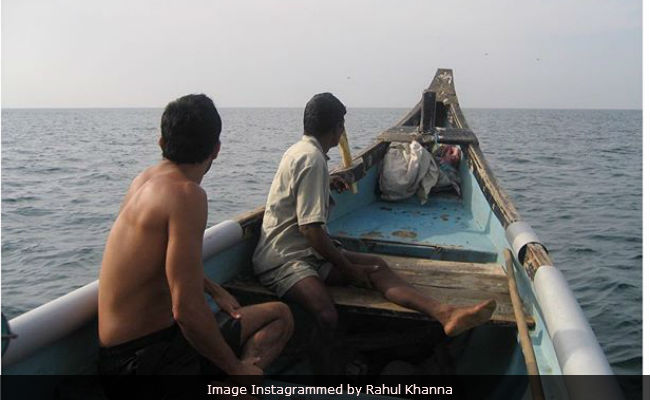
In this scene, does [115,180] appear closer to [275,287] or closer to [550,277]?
[275,287]

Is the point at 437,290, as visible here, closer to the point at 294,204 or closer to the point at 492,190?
the point at 294,204

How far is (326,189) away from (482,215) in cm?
248

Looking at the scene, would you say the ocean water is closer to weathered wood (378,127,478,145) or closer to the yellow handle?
weathered wood (378,127,478,145)

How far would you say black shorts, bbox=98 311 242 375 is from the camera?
1937 mm

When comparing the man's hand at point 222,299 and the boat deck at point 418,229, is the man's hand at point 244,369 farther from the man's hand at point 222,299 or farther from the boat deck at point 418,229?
the boat deck at point 418,229

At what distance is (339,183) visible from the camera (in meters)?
4.55

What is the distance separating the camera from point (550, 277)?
2621mm

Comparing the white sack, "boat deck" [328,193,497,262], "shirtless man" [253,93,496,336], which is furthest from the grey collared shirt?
the white sack

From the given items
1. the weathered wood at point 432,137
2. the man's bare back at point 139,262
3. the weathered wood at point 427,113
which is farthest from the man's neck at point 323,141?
the weathered wood at point 427,113

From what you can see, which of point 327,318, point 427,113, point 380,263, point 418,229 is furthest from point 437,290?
point 427,113

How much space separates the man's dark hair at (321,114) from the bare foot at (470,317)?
4.15 ft

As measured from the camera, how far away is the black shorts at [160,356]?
194 cm

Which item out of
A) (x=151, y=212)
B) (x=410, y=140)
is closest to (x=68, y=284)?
(x=410, y=140)

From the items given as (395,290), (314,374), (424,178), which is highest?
(424,178)
